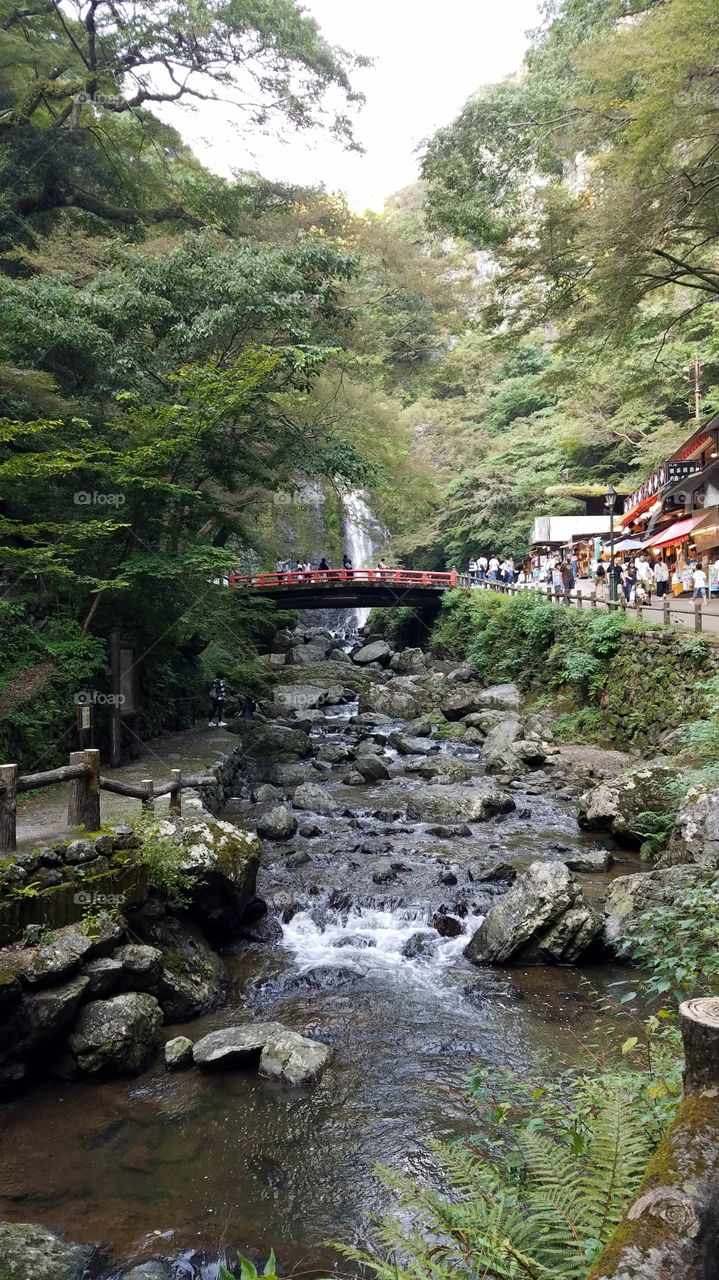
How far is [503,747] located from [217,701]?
7610 millimetres

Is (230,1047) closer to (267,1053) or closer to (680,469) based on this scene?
(267,1053)

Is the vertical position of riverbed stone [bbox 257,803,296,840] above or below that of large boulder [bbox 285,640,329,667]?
below

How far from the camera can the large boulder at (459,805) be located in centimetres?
1265

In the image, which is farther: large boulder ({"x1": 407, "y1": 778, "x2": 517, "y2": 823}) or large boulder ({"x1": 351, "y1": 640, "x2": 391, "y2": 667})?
large boulder ({"x1": 351, "y1": 640, "x2": 391, "y2": 667})

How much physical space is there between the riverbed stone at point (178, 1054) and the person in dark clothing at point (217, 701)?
13.2 m

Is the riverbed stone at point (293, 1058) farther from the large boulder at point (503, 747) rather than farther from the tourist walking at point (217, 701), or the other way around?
the tourist walking at point (217, 701)

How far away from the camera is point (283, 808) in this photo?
1266 centimetres

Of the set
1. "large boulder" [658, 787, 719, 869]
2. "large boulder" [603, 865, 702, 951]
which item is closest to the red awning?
"large boulder" [658, 787, 719, 869]

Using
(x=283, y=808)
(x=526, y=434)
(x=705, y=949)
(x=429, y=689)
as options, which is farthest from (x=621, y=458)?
(x=705, y=949)

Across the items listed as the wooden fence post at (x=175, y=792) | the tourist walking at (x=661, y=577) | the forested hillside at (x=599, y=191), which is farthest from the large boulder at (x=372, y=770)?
the tourist walking at (x=661, y=577)

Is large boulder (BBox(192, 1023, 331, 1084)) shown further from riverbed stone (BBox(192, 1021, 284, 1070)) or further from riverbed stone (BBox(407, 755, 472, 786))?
riverbed stone (BBox(407, 755, 472, 786))

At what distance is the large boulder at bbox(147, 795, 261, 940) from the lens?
26.4ft

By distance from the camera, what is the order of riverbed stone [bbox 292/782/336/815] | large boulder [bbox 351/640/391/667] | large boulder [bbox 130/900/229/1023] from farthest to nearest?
large boulder [bbox 351/640/391/667]
riverbed stone [bbox 292/782/336/815]
large boulder [bbox 130/900/229/1023]

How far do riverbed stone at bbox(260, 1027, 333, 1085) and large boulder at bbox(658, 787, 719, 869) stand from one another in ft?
13.7
